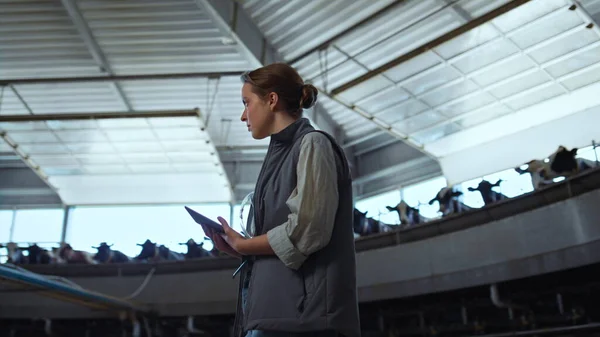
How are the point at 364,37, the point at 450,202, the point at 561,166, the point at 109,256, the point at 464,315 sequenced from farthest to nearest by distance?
1. the point at 109,256
2. the point at 364,37
3. the point at 450,202
4. the point at 464,315
5. the point at 561,166

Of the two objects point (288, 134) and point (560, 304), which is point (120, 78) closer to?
point (560, 304)

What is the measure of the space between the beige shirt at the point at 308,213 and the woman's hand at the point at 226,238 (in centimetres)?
10

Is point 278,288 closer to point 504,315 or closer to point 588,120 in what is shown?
point 504,315

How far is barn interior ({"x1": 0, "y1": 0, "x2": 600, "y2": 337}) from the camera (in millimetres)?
7664

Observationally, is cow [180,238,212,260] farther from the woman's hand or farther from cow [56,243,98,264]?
the woman's hand

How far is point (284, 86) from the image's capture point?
1.72 meters

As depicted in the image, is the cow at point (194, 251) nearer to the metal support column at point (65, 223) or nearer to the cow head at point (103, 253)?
the cow head at point (103, 253)

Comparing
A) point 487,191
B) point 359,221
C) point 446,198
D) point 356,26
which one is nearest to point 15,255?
point 359,221

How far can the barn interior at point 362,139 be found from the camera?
25.1 feet

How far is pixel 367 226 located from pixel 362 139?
18.2 ft

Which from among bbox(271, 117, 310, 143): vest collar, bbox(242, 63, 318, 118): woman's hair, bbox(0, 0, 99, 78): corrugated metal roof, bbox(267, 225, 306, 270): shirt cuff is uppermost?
bbox(0, 0, 99, 78): corrugated metal roof

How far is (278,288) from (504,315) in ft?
24.7

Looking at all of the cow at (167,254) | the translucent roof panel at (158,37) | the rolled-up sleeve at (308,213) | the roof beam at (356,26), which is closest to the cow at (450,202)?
the roof beam at (356,26)

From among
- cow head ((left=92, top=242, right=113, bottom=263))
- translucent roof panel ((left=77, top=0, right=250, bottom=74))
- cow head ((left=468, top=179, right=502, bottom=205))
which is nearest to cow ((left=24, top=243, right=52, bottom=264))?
cow head ((left=92, top=242, right=113, bottom=263))
